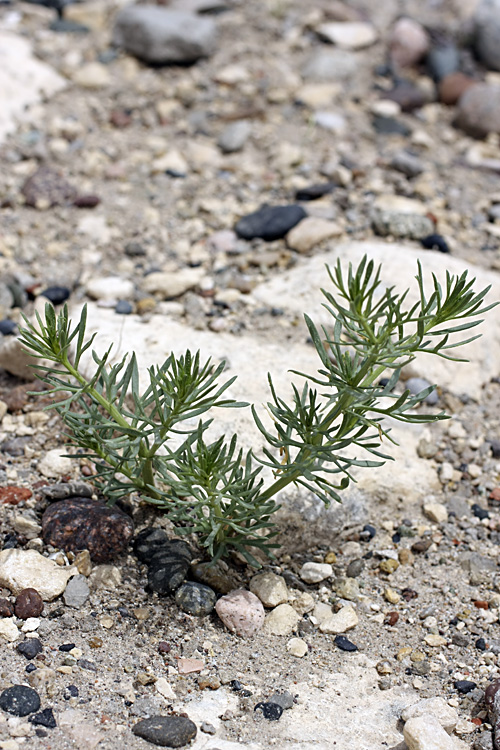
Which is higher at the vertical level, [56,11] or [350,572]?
[56,11]

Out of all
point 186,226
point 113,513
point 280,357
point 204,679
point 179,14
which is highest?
point 179,14

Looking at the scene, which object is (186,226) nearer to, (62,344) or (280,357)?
(280,357)

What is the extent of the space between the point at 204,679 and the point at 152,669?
0.18 m

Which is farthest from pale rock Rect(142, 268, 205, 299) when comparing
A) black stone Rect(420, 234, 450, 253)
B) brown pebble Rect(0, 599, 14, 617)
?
brown pebble Rect(0, 599, 14, 617)

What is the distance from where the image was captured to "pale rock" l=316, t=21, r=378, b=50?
272 inches

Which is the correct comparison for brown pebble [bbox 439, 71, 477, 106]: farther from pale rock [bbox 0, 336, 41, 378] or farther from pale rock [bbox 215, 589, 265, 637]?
pale rock [bbox 215, 589, 265, 637]

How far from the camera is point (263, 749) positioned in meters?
2.41

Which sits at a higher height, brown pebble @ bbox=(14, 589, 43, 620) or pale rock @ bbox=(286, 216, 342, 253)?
pale rock @ bbox=(286, 216, 342, 253)

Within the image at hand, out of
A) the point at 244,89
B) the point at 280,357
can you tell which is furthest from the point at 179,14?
the point at 280,357

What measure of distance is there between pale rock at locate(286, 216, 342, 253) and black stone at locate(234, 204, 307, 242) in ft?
0.18

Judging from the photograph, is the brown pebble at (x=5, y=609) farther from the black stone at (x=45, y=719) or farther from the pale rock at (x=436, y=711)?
the pale rock at (x=436, y=711)

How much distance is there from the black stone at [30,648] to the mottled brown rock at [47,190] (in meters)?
3.24

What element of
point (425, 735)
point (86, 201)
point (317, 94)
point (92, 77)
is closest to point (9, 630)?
point (425, 735)

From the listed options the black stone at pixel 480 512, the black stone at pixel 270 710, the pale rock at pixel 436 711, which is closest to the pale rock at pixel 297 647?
the black stone at pixel 270 710
